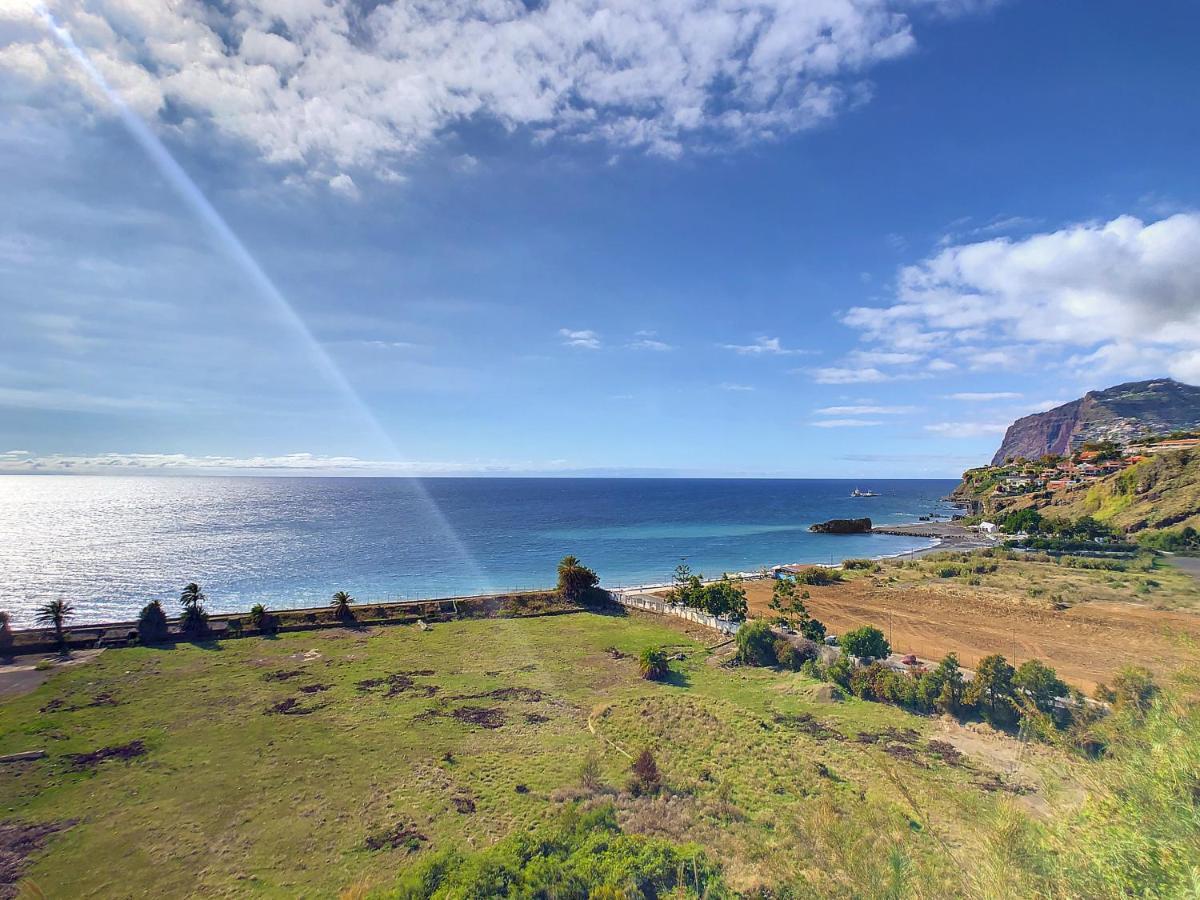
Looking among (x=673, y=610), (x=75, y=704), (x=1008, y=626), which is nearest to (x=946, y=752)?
(x=673, y=610)

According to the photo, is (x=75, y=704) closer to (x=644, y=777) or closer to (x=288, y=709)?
(x=288, y=709)

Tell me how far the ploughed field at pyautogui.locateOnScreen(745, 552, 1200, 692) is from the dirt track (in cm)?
7

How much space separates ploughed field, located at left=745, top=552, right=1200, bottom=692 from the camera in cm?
3459

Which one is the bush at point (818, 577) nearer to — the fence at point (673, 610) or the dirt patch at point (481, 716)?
the fence at point (673, 610)

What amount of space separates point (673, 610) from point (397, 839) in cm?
3331

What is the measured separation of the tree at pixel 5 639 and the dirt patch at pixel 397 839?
36252 mm

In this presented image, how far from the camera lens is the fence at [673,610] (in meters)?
41.6

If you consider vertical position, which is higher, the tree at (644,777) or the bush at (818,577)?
the tree at (644,777)

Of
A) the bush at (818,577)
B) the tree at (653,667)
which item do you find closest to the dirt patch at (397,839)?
the tree at (653,667)

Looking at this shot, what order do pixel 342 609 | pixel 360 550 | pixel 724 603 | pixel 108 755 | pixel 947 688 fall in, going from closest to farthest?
pixel 108 755
pixel 947 688
pixel 342 609
pixel 724 603
pixel 360 550

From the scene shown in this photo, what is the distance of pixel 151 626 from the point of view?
37344mm

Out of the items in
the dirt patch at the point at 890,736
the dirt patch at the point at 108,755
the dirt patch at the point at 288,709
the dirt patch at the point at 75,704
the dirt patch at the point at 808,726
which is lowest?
the dirt patch at the point at 75,704

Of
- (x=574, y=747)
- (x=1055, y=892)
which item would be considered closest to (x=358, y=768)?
(x=574, y=747)

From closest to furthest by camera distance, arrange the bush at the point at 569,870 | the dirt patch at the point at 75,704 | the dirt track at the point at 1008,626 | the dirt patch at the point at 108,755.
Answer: the bush at the point at 569,870
the dirt patch at the point at 108,755
the dirt patch at the point at 75,704
the dirt track at the point at 1008,626
